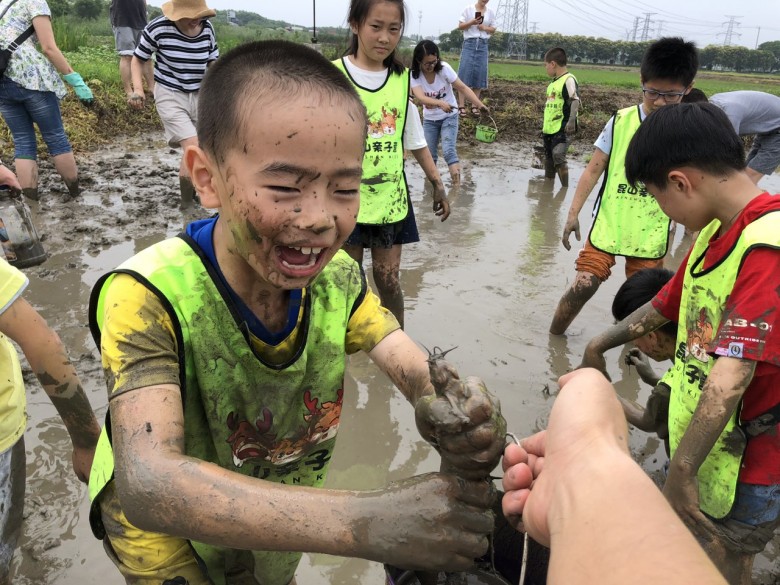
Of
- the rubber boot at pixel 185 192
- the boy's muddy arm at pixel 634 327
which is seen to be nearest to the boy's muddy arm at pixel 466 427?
the boy's muddy arm at pixel 634 327

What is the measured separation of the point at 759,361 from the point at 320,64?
1.55 meters

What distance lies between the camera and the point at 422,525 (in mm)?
997

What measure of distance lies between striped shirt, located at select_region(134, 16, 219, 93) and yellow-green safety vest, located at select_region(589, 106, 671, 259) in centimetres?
372

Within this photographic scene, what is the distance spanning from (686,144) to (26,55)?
534cm

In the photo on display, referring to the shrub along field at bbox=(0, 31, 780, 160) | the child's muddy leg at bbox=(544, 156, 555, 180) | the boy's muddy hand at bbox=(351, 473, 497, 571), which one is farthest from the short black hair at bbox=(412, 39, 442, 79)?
the boy's muddy hand at bbox=(351, 473, 497, 571)

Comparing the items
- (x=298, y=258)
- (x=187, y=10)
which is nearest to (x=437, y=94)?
(x=187, y=10)

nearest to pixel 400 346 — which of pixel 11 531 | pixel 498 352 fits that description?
pixel 11 531

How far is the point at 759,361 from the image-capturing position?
1772mm

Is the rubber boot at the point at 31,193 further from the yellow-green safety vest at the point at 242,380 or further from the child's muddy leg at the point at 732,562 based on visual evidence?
the child's muddy leg at the point at 732,562

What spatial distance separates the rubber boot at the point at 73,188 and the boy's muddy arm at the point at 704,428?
19.6 feet

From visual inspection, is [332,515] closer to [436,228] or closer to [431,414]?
[431,414]

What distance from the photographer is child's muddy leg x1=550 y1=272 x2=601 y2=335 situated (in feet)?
12.2

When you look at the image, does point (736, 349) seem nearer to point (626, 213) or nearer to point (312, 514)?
point (312, 514)

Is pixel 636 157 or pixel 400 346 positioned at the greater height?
pixel 636 157
